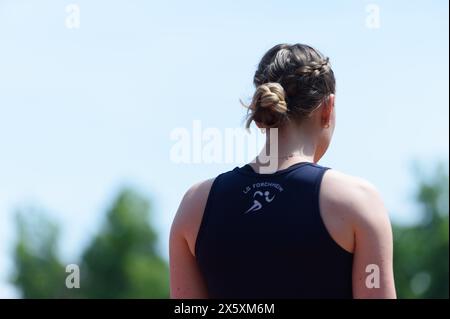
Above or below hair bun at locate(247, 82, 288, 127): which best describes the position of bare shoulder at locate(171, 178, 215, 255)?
below

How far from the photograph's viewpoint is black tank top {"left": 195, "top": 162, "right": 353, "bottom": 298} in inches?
137

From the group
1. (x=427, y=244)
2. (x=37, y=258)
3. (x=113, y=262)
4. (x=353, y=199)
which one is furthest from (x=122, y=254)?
(x=353, y=199)

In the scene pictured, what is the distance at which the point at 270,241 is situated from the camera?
3.55 metres

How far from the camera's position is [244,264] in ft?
11.8

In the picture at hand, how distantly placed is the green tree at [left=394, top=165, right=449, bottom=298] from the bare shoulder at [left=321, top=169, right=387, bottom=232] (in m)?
37.1

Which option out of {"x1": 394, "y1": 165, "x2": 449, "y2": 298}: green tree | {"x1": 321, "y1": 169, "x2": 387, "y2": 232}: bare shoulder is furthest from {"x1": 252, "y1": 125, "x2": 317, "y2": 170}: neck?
{"x1": 394, "y1": 165, "x2": 449, "y2": 298}: green tree

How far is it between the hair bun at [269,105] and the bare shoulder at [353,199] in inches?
13.1

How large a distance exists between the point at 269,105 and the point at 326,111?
0.26 m

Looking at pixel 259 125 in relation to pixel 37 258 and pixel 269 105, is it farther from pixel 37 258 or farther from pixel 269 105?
pixel 37 258

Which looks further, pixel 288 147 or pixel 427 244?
pixel 427 244

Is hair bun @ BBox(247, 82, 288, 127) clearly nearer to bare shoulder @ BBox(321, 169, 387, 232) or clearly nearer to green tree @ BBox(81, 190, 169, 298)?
bare shoulder @ BBox(321, 169, 387, 232)
